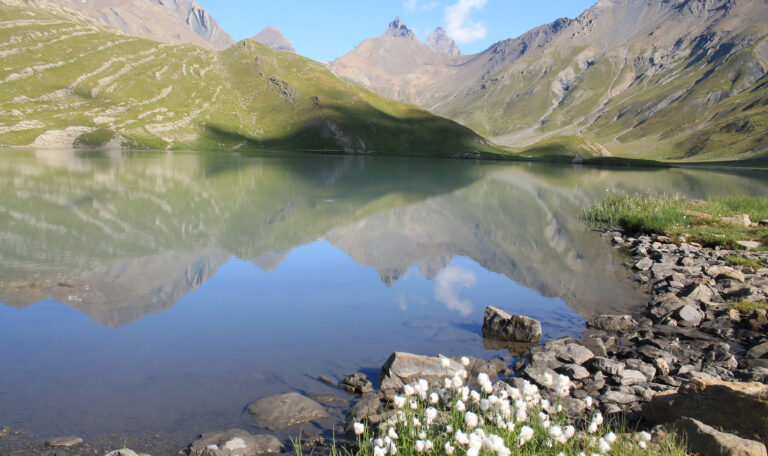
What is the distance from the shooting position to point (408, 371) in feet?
44.6

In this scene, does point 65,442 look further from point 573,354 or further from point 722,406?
point 573,354

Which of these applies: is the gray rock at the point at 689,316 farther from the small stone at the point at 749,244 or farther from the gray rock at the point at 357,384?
the small stone at the point at 749,244

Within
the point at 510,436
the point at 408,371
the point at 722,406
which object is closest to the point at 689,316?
the point at 722,406

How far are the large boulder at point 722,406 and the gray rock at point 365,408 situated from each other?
6000 millimetres

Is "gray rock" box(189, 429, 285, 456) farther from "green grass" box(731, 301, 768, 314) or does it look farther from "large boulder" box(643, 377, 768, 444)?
"green grass" box(731, 301, 768, 314)

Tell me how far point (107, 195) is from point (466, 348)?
4422 centimetres

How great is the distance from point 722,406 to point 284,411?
919 centimetres

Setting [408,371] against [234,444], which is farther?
[408,371]

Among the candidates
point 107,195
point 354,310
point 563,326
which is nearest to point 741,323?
point 563,326

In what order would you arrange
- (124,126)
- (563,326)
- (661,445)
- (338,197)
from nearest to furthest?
(661,445) < (563,326) < (338,197) < (124,126)

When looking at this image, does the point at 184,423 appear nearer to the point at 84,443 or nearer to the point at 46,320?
the point at 84,443

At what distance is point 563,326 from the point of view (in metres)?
19.5

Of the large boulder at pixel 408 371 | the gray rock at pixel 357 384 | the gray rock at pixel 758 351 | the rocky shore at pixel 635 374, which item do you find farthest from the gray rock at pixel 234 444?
the gray rock at pixel 758 351

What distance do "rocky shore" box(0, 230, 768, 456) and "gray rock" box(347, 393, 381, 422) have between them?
3cm
